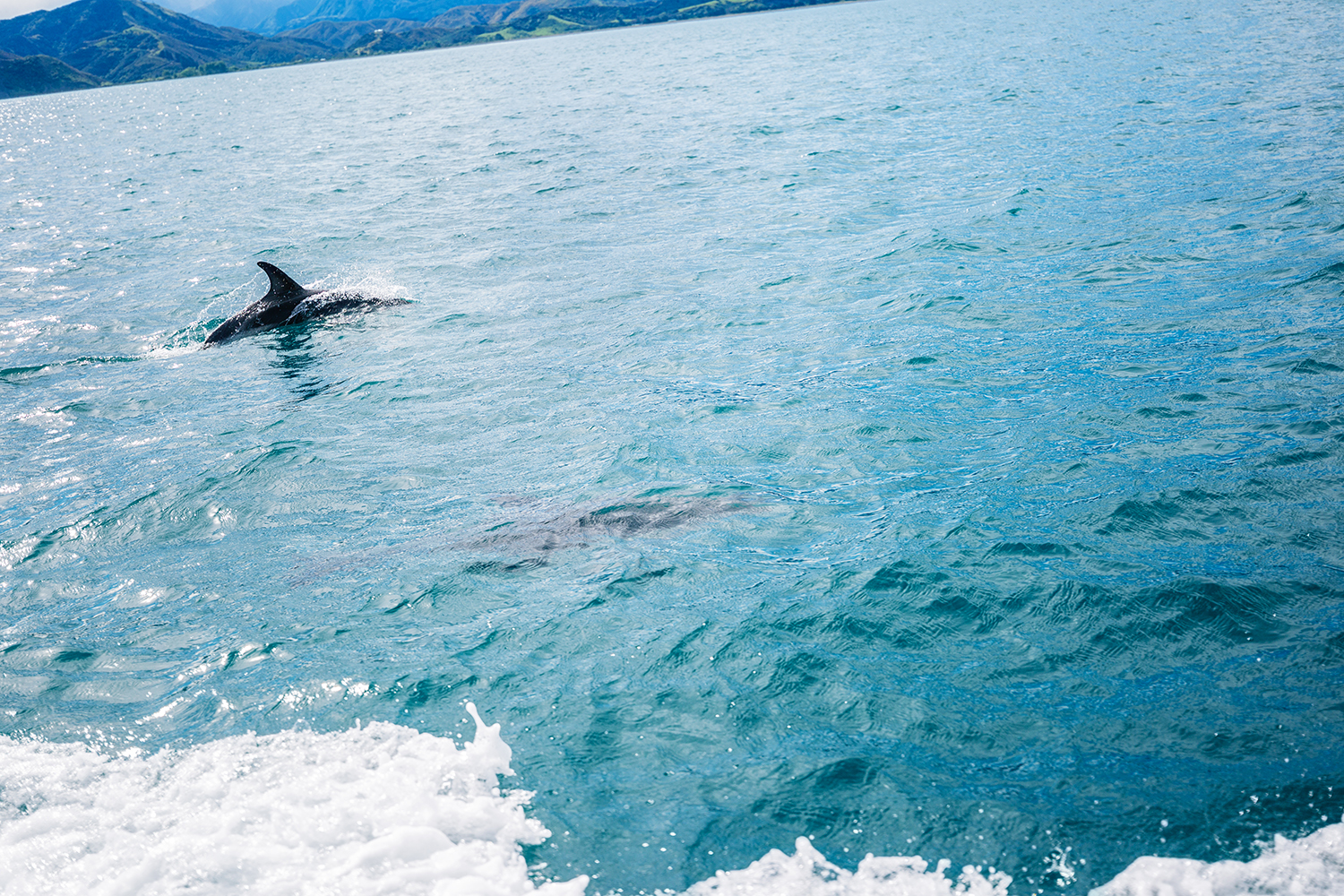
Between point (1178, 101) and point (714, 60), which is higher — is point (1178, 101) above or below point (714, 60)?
below

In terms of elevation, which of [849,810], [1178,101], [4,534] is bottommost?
[849,810]

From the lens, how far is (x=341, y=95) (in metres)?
106

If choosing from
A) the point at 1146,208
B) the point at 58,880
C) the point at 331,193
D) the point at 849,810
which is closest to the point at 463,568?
the point at 58,880

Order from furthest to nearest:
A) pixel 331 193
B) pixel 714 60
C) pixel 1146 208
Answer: pixel 714 60 < pixel 331 193 < pixel 1146 208

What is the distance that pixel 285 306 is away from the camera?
18.6m

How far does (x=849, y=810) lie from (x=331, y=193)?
119 feet

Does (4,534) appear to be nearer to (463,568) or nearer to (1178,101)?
(463,568)

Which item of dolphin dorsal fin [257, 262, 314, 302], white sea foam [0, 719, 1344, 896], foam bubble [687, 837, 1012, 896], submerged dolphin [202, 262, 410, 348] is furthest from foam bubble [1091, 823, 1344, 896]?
dolphin dorsal fin [257, 262, 314, 302]

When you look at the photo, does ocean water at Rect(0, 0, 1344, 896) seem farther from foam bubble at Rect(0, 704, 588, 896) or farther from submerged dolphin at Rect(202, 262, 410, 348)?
submerged dolphin at Rect(202, 262, 410, 348)

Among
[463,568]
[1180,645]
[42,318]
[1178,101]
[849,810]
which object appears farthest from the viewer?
[1178,101]

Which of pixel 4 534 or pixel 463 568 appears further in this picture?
pixel 4 534

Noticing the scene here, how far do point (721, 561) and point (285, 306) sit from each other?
1419 cm

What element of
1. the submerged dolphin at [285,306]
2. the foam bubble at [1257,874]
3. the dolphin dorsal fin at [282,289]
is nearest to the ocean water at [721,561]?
the foam bubble at [1257,874]

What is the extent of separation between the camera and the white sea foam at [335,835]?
4.66m
